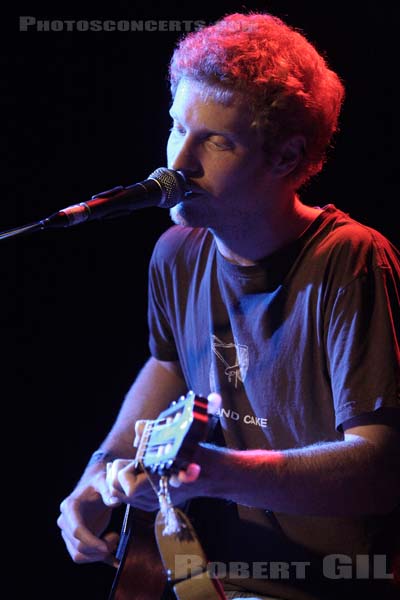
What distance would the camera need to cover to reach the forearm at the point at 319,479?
1733 mm

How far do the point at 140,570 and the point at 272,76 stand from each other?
1.60m

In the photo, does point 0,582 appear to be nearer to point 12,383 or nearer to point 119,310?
point 12,383

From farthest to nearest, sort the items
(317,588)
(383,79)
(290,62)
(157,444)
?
(383,79) → (290,62) → (317,588) → (157,444)

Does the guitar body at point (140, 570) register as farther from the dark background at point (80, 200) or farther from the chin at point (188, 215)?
the dark background at point (80, 200)

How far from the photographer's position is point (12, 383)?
3.40m

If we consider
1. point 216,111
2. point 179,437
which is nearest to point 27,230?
point 179,437

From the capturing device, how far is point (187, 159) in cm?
218

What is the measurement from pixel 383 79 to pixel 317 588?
76.3 inches

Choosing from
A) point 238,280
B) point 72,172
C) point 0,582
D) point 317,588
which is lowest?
point 0,582

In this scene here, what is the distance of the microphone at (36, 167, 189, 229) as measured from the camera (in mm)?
1699

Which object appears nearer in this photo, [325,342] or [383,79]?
[325,342]

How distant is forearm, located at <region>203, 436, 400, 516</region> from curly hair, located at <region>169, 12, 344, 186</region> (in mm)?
981

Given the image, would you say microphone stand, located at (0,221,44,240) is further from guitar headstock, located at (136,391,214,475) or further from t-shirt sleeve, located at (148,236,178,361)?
t-shirt sleeve, located at (148,236,178,361)

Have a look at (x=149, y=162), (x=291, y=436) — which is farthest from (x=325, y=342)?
(x=149, y=162)
